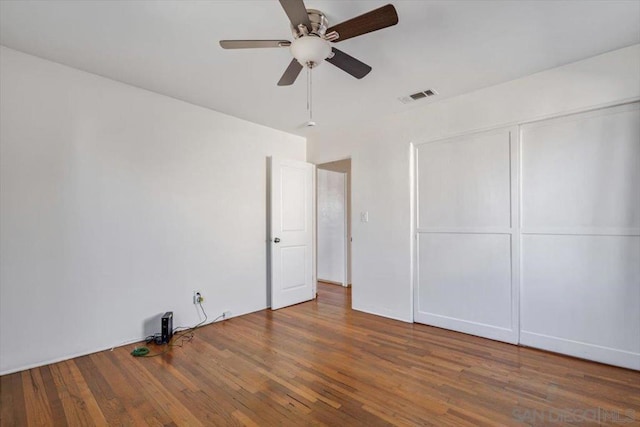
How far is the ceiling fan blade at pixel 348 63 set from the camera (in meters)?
1.98

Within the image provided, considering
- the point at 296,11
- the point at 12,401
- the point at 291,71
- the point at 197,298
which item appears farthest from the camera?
the point at 197,298

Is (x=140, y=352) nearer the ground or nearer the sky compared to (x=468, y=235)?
nearer the ground

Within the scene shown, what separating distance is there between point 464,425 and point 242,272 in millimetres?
2883

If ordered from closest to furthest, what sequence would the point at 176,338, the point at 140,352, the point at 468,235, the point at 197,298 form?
the point at 140,352 → the point at 176,338 → the point at 468,235 → the point at 197,298

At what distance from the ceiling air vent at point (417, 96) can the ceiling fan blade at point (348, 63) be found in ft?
4.03

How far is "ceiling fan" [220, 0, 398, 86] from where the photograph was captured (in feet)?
5.24

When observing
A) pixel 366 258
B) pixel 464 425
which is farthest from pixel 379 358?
pixel 366 258

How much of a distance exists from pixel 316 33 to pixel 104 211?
8.04 feet

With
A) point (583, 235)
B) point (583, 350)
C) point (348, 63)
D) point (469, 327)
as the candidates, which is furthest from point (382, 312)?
point (348, 63)

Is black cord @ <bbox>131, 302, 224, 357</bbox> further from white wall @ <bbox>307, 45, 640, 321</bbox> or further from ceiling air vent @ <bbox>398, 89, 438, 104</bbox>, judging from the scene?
ceiling air vent @ <bbox>398, 89, 438, 104</bbox>

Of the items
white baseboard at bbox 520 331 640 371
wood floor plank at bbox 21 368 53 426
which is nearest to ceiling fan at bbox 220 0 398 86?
wood floor plank at bbox 21 368 53 426

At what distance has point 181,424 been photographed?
1774 mm

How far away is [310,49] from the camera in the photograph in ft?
5.97

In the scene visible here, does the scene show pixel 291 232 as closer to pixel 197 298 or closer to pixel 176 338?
pixel 197 298
